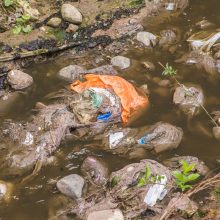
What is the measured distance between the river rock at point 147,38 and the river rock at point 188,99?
1134 millimetres

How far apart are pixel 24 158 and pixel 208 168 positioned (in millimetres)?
2085

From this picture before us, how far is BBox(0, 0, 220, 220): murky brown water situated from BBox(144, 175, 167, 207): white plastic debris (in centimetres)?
51

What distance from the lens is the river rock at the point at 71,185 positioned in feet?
14.9

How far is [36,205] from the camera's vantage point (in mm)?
4559

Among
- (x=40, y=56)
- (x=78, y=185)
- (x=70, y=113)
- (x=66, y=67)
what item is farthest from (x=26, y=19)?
(x=78, y=185)

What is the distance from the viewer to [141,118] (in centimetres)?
545

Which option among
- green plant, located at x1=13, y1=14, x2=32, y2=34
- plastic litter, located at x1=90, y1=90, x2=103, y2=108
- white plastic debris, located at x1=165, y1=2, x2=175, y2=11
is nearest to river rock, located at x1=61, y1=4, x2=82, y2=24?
green plant, located at x1=13, y1=14, x2=32, y2=34

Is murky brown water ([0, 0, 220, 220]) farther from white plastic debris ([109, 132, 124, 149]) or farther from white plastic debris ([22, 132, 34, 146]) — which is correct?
white plastic debris ([22, 132, 34, 146])

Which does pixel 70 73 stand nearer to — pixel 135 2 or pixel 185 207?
pixel 135 2

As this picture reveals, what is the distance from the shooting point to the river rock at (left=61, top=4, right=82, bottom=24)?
6.60m

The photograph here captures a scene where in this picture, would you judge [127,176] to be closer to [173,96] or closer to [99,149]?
[99,149]

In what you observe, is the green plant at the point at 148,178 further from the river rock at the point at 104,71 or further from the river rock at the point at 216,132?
the river rock at the point at 104,71

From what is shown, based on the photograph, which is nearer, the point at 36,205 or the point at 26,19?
the point at 36,205

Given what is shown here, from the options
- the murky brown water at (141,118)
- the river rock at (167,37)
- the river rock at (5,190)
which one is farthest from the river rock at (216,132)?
the river rock at (5,190)
